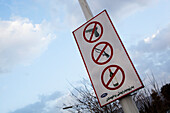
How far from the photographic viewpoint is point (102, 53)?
1.96 m

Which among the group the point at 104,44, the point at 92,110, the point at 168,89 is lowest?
the point at 168,89

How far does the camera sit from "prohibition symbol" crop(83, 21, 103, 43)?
2062mm

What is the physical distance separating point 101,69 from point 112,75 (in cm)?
16

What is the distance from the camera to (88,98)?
4.39 metres

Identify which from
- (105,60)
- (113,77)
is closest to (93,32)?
(105,60)

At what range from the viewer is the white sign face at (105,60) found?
1.75 m

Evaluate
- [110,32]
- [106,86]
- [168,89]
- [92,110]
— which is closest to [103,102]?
[106,86]

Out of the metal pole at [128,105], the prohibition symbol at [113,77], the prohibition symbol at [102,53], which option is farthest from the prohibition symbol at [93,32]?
the metal pole at [128,105]

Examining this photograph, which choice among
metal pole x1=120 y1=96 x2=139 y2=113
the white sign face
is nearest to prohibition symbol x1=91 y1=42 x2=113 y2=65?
the white sign face

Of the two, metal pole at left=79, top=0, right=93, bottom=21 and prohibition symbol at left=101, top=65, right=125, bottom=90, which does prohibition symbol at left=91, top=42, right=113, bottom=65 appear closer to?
prohibition symbol at left=101, top=65, right=125, bottom=90

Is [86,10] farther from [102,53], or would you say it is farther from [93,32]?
[102,53]

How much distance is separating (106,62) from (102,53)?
0.13 m

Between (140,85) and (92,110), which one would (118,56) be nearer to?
(140,85)

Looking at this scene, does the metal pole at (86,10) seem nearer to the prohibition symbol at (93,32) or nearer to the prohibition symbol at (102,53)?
the prohibition symbol at (93,32)
